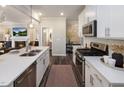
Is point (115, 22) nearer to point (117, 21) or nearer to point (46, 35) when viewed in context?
point (117, 21)

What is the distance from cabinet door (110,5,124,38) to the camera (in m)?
2.29

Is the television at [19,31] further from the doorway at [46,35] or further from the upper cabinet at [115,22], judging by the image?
the doorway at [46,35]

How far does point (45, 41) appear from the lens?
38.3 ft

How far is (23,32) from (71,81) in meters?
2.90

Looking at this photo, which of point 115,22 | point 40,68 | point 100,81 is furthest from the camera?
point 40,68

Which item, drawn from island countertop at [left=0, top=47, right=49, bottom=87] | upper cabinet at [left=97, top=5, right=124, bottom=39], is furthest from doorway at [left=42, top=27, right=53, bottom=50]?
upper cabinet at [left=97, top=5, right=124, bottom=39]

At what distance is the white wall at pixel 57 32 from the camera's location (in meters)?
10.9

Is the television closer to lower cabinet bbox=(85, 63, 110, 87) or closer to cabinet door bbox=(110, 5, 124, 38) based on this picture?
lower cabinet bbox=(85, 63, 110, 87)

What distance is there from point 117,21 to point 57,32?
8584 millimetres

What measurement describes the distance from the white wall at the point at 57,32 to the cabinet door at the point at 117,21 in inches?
325

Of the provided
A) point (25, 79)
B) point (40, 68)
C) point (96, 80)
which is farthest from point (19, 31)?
point (96, 80)

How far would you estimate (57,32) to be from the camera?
10.9m

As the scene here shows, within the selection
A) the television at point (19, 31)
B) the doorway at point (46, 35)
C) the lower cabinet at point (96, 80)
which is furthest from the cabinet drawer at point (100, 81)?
the doorway at point (46, 35)
